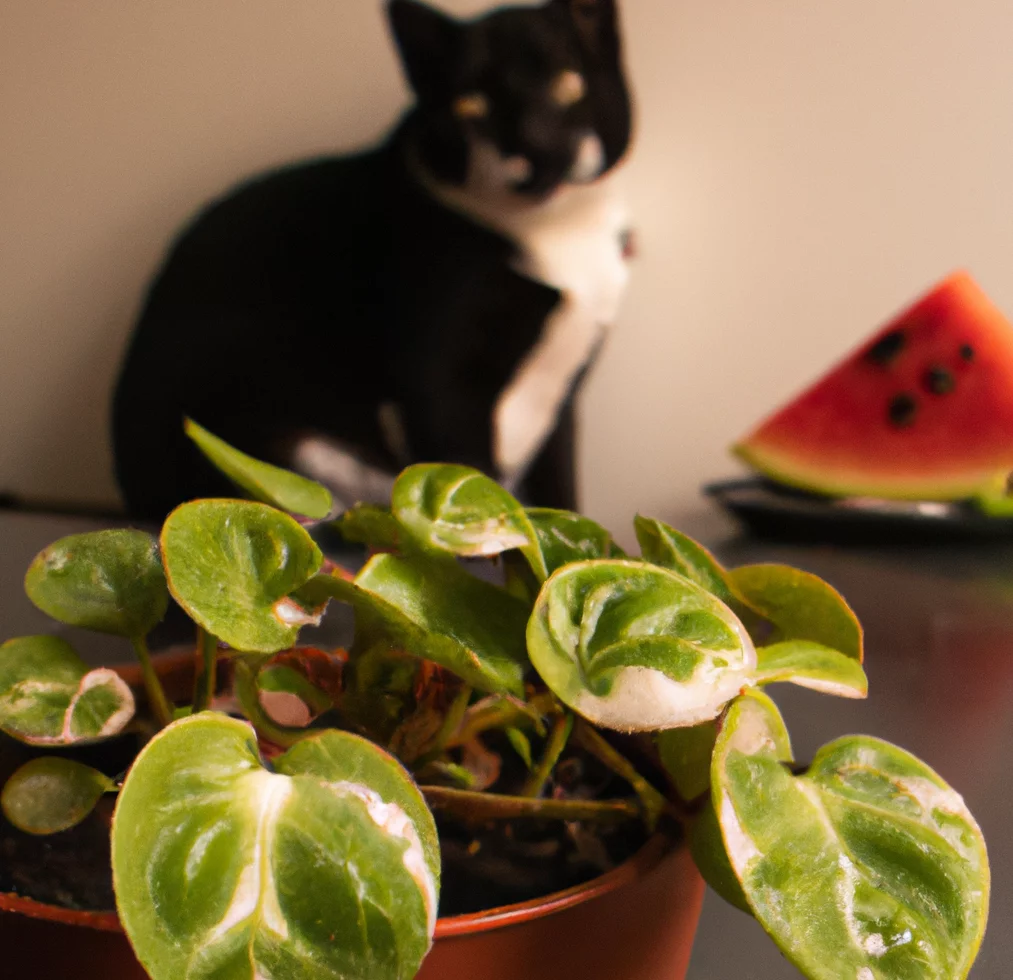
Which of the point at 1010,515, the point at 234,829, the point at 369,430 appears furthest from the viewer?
the point at 369,430

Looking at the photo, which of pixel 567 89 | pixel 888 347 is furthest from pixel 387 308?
pixel 888 347

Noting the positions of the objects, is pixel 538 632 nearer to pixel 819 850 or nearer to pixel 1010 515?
pixel 819 850

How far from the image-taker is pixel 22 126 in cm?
149

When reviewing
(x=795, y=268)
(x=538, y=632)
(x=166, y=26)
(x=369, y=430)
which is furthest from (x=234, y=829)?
(x=166, y=26)

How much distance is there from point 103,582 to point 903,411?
1077 mm

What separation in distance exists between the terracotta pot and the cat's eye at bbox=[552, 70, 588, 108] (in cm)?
107

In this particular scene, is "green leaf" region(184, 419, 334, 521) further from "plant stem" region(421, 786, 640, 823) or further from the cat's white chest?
the cat's white chest

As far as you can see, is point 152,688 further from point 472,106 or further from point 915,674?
point 472,106

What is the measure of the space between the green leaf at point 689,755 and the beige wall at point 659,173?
1169 mm

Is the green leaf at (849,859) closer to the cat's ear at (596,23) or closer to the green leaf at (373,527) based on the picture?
the green leaf at (373,527)

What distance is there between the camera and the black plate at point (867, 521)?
104 centimetres

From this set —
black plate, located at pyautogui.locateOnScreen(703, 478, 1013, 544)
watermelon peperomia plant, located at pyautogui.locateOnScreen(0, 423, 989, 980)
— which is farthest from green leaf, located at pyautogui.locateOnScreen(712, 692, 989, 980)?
black plate, located at pyautogui.locateOnScreen(703, 478, 1013, 544)

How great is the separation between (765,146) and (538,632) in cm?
136

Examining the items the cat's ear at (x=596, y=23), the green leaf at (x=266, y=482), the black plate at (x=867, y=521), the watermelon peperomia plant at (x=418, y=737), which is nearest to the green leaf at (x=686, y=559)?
the watermelon peperomia plant at (x=418, y=737)
